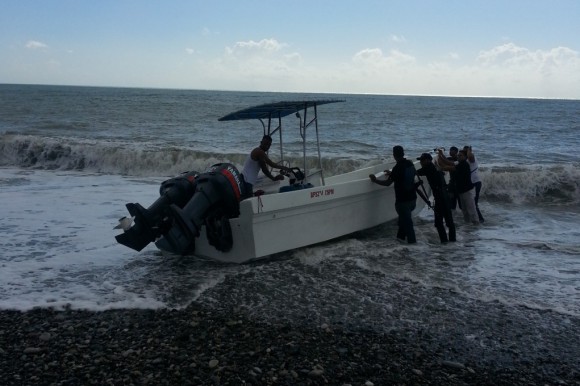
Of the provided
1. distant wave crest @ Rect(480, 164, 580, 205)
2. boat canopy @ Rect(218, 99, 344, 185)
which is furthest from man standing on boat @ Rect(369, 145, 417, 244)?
distant wave crest @ Rect(480, 164, 580, 205)

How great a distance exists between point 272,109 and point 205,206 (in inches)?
95.1

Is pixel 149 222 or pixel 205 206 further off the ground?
pixel 205 206

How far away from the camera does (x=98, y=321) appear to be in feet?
19.5

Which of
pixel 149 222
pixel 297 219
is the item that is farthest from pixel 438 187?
pixel 149 222

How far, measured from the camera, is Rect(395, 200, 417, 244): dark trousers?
9.31 metres

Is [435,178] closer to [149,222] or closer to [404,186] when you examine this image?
[404,186]

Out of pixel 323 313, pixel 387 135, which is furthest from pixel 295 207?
pixel 387 135

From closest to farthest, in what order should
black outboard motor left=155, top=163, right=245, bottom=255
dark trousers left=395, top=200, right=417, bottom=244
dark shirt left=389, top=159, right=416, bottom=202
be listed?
1. black outboard motor left=155, top=163, right=245, bottom=255
2. dark shirt left=389, top=159, right=416, bottom=202
3. dark trousers left=395, top=200, right=417, bottom=244

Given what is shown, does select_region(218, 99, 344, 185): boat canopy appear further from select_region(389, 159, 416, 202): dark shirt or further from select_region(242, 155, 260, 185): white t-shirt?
select_region(389, 159, 416, 202): dark shirt

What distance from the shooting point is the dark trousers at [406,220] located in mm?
9312

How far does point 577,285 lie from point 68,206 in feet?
33.1

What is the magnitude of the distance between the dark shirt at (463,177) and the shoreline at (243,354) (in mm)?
5011

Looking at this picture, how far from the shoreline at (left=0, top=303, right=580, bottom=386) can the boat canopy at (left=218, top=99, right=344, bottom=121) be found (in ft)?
12.0

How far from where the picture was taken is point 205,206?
7668mm
